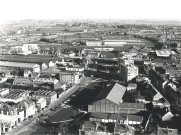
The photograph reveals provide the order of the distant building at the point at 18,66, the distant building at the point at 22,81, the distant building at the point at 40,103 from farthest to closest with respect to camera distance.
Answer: the distant building at the point at 18,66, the distant building at the point at 22,81, the distant building at the point at 40,103

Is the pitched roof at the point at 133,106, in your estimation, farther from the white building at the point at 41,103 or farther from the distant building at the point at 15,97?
the distant building at the point at 15,97

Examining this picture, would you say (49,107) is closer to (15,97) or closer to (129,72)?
(15,97)

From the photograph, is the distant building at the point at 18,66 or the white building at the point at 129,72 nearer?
the white building at the point at 129,72

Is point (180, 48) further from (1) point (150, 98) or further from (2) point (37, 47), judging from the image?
(1) point (150, 98)

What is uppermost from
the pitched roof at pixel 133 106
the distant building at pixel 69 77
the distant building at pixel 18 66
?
the distant building at pixel 18 66

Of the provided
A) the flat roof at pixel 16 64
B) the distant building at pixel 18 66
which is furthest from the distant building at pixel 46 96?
the flat roof at pixel 16 64

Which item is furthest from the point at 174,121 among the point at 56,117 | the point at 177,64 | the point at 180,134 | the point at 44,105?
the point at 177,64

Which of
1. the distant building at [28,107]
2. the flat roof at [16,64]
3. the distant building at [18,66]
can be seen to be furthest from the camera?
the flat roof at [16,64]

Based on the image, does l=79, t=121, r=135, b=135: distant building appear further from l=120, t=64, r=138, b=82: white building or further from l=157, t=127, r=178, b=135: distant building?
l=120, t=64, r=138, b=82: white building

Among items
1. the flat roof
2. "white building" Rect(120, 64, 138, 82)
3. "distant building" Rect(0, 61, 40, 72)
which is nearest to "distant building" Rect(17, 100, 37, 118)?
"white building" Rect(120, 64, 138, 82)

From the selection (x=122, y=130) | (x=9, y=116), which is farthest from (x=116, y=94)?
(x=9, y=116)

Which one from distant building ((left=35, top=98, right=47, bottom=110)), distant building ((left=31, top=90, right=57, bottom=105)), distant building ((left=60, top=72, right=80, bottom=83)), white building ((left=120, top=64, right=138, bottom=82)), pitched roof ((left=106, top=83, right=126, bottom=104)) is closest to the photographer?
pitched roof ((left=106, top=83, right=126, bottom=104))

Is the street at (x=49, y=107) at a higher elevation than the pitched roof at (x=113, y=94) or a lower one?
lower
